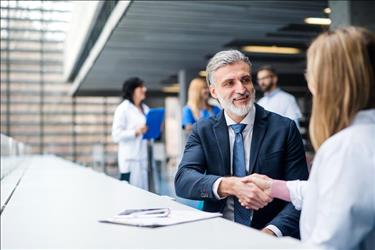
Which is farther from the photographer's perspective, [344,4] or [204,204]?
[344,4]

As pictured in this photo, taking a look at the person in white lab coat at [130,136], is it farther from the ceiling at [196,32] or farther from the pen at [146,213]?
the pen at [146,213]

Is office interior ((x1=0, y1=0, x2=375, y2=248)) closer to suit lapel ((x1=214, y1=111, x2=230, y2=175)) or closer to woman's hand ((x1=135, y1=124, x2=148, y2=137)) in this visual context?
suit lapel ((x1=214, y1=111, x2=230, y2=175))

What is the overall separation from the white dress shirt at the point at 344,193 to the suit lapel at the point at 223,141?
1005 mm

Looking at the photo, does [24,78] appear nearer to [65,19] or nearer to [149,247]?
[65,19]

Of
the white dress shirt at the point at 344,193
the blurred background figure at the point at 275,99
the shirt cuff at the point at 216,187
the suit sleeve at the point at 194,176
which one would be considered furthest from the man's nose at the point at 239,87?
the blurred background figure at the point at 275,99

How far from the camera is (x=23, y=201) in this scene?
2.14 meters

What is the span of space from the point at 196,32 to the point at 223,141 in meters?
7.78

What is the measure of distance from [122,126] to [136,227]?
11.7ft

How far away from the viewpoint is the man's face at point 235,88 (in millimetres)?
2303

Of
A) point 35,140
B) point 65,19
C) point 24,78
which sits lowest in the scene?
point 35,140

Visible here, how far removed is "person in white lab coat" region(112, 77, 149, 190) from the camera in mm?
4957

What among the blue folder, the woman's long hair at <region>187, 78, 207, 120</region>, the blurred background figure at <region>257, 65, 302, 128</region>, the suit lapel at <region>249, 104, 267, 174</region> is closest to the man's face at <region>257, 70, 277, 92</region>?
the blurred background figure at <region>257, 65, 302, 128</region>

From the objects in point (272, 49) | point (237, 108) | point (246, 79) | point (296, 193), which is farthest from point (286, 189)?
point (272, 49)

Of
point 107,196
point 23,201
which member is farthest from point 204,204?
point 23,201
